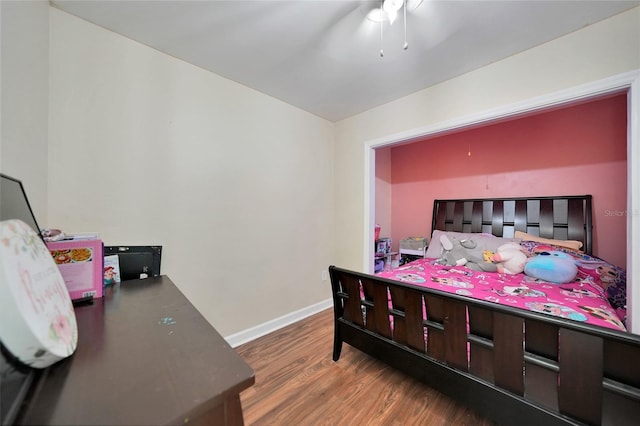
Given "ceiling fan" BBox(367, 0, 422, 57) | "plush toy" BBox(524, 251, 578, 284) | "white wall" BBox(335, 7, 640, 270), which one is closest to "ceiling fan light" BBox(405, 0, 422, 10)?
"ceiling fan" BBox(367, 0, 422, 57)

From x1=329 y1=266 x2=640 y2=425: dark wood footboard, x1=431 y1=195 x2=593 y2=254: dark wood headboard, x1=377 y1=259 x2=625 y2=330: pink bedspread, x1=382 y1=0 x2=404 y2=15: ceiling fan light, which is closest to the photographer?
x1=329 y1=266 x2=640 y2=425: dark wood footboard

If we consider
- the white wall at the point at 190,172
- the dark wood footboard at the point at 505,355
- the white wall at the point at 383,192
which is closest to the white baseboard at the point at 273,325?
the white wall at the point at 190,172

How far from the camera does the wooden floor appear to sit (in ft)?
4.50

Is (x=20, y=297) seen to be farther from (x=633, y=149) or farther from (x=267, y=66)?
(x=633, y=149)

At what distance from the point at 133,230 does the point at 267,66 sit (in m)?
1.63

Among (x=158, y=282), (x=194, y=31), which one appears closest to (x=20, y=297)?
(x=158, y=282)

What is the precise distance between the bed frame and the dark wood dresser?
1.16m

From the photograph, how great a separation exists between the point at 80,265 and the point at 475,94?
9.42ft

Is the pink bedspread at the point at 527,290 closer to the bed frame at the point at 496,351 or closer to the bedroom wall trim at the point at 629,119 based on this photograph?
the bedroom wall trim at the point at 629,119

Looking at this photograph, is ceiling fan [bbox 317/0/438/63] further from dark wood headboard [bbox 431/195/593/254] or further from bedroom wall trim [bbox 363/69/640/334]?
dark wood headboard [bbox 431/195/593/254]

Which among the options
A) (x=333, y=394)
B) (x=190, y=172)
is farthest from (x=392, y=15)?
(x=333, y=394)

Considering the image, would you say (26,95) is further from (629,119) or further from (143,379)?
(629,119)

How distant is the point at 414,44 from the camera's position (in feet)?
5.46

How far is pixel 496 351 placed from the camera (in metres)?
1.14
